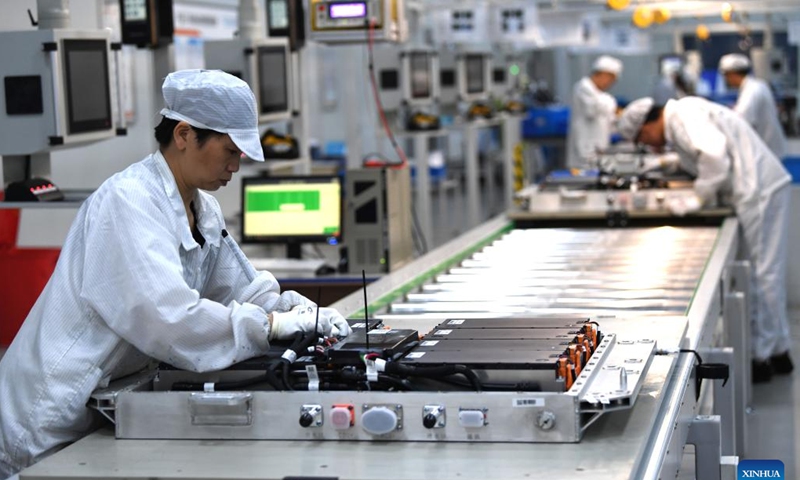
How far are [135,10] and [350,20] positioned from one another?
3.55 ft

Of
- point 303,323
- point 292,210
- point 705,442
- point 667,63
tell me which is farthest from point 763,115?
point 667,63

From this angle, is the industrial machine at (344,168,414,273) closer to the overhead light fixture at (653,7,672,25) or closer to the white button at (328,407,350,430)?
the white button at (328,407,350,430)

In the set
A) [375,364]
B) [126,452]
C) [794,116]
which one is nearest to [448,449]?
[375,364]

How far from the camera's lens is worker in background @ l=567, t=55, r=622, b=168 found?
1109 centimetres

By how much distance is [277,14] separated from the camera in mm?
6855

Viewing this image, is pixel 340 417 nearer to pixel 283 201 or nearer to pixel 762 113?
pixel 283 201

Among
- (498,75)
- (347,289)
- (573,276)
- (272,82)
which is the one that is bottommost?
(347,289)

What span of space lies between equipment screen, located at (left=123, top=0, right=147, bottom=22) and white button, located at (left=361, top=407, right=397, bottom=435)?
352 cm

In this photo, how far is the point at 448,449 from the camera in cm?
216

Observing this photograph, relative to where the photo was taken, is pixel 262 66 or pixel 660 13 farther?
pixel 660 13

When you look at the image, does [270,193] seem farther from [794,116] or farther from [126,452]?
[794,116]

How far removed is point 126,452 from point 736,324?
3233 mm

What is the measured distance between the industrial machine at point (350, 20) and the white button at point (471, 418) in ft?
12.7

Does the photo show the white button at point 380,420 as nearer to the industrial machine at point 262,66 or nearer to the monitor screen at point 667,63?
the industrial machine at point 262,66
